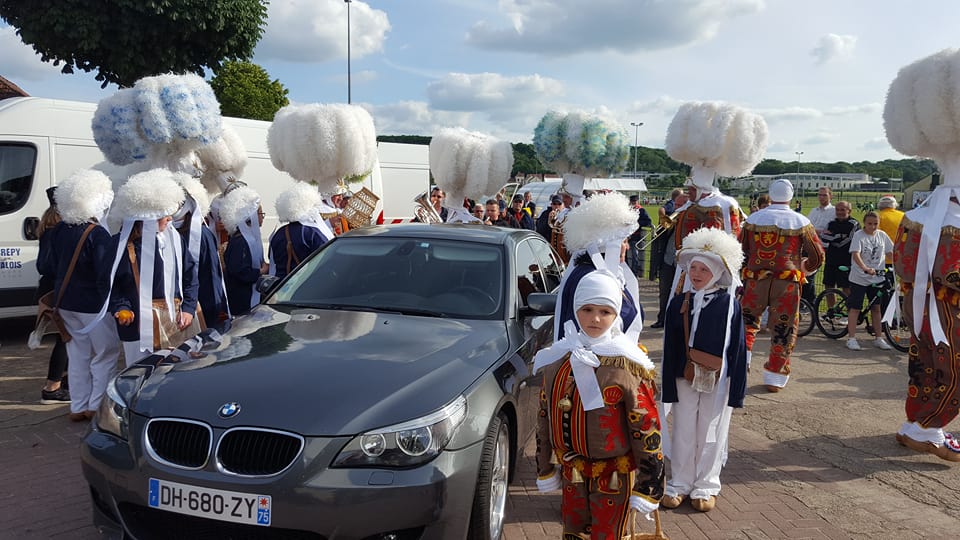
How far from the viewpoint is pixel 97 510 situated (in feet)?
10.3

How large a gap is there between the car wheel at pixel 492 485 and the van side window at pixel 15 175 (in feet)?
23.4

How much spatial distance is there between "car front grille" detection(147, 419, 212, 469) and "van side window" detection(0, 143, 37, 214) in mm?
6396

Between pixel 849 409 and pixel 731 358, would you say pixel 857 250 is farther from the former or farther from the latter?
pixel 731 358

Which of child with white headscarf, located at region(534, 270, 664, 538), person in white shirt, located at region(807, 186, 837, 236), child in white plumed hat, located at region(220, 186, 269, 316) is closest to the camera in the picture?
child with white headscarf, located at region(534, 270, 664, 538)

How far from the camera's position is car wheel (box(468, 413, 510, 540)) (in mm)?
3113

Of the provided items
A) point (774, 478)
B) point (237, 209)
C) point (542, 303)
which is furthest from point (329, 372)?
point (237, 209)

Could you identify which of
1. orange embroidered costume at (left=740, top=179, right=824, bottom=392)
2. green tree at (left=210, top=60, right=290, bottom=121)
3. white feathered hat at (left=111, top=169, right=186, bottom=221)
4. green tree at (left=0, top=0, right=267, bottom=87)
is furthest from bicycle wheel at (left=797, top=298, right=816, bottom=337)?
green tree at (left=210, top=60, right=290, bottom=121)

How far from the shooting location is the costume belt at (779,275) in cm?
697

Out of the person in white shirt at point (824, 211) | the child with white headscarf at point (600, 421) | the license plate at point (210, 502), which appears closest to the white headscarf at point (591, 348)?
the child with white headscarf at point (600, 421)

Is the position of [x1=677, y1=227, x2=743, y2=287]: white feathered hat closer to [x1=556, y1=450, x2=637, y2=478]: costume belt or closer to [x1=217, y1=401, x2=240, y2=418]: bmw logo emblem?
[x1=556, y1=450, x2=637, y2=478]: costume belt

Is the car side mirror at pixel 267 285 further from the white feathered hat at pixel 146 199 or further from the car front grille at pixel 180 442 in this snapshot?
the car front grille at pixel 180 442

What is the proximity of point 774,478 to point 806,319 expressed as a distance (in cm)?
628

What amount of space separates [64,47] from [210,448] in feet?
48.7

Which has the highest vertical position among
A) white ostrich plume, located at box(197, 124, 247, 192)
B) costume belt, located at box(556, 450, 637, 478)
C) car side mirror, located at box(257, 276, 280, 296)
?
white ostrich plume, located at box(197, 124, 247, 192)
